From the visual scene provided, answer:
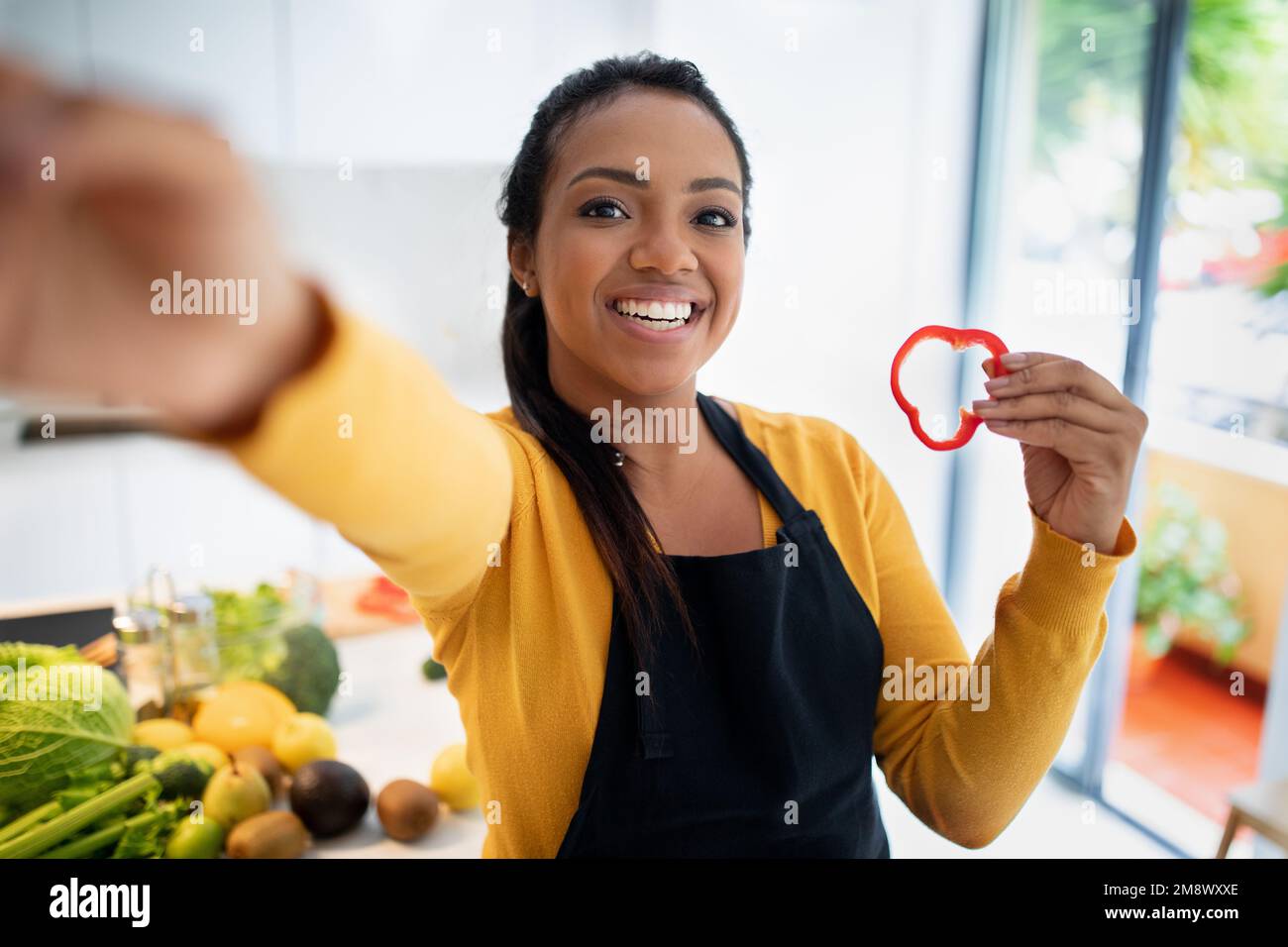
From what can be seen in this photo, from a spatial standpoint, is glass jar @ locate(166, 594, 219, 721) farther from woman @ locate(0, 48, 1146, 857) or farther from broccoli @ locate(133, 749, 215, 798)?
woman @ locate(0, 48, 1146, 857)

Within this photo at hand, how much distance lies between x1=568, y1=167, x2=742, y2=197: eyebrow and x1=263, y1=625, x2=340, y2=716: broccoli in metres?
0.54

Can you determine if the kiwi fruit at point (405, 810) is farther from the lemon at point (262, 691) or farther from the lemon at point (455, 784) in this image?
the lemon at point (262, 691)

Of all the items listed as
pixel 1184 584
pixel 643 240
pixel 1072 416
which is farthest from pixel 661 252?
pixel 1184 584

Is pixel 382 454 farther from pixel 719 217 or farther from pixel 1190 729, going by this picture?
pixel 1190 729

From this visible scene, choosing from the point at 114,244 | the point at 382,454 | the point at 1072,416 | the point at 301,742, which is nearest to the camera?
the point at 114,244

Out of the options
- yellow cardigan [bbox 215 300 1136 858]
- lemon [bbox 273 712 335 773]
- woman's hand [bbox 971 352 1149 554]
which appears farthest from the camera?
lemon [bbox 273 712 335 773]

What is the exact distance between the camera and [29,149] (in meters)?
0.23

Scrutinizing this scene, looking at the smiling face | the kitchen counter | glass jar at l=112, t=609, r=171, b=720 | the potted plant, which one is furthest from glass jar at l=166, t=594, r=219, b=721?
the potted plant

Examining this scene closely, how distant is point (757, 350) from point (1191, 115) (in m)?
0.79

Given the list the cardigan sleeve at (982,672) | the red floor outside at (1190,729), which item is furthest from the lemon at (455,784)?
the red floor outside at (1190,729)

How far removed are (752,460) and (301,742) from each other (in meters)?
0.46

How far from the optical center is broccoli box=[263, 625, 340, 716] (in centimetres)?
93

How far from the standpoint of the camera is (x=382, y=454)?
363mm

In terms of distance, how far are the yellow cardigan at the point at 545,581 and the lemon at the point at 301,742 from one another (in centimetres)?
26
